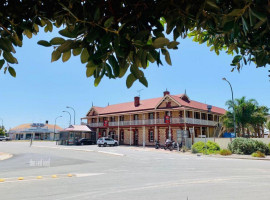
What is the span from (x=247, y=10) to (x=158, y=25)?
0.66m

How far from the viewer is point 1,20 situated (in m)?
1.84

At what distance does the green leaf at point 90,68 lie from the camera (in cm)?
156

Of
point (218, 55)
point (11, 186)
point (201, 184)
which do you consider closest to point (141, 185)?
point (201, 184)

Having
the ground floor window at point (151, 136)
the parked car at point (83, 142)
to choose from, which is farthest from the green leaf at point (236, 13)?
the parked car at point (83, 142)

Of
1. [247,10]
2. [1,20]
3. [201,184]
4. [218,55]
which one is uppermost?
[218,55]

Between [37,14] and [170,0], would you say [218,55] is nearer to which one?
[170,0]

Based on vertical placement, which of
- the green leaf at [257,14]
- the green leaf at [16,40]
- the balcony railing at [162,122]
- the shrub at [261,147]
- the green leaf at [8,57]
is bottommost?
the shrub at [261,147]

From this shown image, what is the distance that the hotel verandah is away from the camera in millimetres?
33500

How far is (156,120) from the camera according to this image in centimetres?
3538

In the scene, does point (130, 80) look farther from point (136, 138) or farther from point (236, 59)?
point (136, 138)

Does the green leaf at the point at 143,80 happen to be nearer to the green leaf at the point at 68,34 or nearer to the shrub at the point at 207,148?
the green leaf at the point at 68,34

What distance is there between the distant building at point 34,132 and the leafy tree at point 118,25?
78.0 m

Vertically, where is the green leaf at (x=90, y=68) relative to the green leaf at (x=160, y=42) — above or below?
below

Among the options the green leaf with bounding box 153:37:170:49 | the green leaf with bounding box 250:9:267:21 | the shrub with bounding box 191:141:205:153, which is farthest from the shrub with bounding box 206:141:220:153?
the green leaf with bounding box 153:37:170:49
